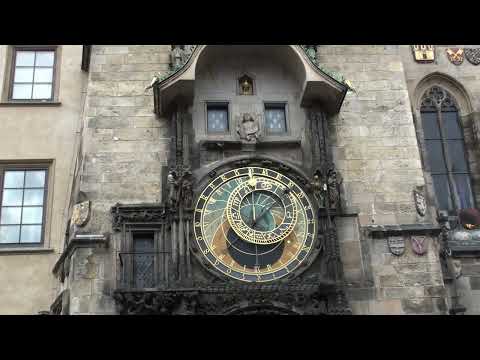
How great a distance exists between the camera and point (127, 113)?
13141 millimetres

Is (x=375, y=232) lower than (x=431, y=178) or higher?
lower

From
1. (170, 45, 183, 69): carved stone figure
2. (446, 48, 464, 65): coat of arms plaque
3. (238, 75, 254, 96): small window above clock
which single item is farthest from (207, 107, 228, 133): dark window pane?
(446, 48, 464, 65): coat of arms plaque

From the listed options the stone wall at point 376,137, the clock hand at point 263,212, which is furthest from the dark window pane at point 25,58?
the clock hand at point 263,212

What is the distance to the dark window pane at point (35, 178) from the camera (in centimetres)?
1447

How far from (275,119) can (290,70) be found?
38.1 inches

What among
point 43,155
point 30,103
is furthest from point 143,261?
point 30,103

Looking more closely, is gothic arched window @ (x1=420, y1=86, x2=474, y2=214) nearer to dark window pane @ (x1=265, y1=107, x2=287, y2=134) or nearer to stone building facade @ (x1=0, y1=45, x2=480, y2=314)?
stone building facade @ (x1=0, y1=45, x2=480, y2=314)

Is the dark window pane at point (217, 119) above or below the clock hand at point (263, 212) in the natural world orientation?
above

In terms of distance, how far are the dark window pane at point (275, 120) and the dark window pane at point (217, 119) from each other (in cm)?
74

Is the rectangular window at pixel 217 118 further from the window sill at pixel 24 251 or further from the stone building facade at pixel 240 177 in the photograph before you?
the window sill at pixel 24 251
